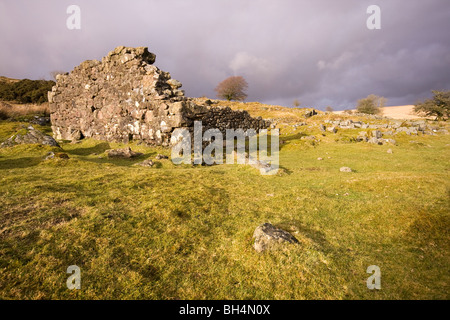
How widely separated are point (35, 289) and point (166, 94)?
558 inches

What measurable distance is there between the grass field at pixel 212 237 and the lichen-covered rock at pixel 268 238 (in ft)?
0.51

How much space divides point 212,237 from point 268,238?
4.25ft

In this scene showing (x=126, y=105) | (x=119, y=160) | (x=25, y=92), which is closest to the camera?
(x=119, y=160)

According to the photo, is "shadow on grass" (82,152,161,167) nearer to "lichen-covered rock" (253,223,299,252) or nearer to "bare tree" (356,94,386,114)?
"lichen-covered rock" (253,223,299,252)

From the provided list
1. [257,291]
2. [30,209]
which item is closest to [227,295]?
[257,291]

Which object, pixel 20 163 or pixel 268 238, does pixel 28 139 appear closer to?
pixel 20 163

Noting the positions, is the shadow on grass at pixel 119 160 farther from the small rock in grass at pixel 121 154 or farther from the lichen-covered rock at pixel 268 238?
the lichen-covered rock at pixel 268 238

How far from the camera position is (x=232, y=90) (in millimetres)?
67250

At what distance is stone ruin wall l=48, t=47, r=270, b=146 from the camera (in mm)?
14906

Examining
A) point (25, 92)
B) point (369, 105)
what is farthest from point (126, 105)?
point (369, 105)

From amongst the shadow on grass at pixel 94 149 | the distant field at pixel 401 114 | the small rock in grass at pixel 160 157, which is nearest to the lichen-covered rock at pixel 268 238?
the small rock in grass at pixel 160 157

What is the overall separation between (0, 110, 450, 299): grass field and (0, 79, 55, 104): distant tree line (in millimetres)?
41148

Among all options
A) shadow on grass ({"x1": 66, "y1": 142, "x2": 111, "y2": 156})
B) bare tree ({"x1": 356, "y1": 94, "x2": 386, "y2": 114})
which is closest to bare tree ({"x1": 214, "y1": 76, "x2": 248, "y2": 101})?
bare tree ({"x1": 356, "y1": 94, "x2": 386, "y2": 114})
